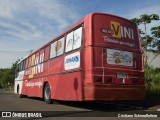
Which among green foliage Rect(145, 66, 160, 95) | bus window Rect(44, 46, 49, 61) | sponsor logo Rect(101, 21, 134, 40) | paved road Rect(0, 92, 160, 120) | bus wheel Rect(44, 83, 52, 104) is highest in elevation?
sponsor logo Rect(101, 21, 134, 40)

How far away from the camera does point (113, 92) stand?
10.7 meters

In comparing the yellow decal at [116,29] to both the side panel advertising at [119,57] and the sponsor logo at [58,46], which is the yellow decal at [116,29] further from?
the sponsor logo at [58,46]

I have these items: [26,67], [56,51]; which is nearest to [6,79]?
[26,67]

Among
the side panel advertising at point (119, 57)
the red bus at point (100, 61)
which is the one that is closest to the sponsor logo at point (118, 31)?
the red bus at point (100, 61)

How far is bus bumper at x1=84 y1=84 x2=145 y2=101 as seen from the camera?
33.6ft

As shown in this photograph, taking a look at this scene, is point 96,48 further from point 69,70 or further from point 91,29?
point 69,70

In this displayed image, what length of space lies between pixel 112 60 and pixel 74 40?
1749 mm

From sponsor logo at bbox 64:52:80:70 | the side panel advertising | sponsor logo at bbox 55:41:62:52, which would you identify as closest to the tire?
sponsor logo at bbox 55:41:62:52

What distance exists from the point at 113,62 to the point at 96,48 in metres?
0.84

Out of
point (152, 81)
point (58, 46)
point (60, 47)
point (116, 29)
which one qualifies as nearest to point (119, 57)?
point (116, 29)

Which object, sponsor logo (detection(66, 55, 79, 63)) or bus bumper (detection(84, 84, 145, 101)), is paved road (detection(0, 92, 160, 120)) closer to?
bus bumper (detection(84, 84, 145, 101))

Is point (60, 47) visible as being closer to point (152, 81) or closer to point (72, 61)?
point (72, 61)

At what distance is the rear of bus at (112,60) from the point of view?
10398 mm

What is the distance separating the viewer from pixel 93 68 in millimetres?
10344
